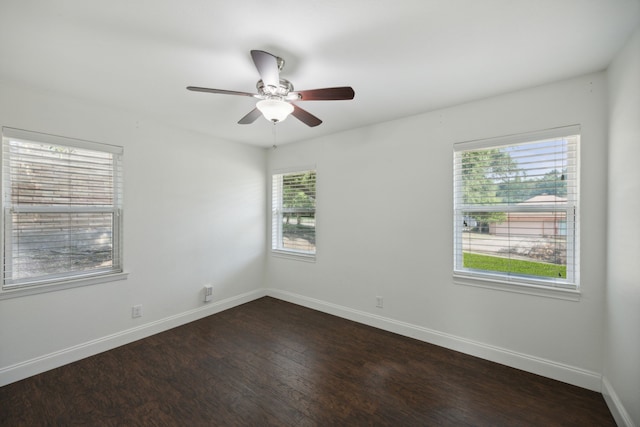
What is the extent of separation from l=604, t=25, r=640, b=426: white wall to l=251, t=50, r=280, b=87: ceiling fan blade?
2123 mm

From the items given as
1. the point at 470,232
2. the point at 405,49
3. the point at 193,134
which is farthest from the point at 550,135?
the point at 193,134

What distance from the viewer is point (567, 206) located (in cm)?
222

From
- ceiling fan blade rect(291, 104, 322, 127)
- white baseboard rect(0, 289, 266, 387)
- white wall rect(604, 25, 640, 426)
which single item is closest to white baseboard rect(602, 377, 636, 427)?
white wall rect(604, 25, 640, 426)

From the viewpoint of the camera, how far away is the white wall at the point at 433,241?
212 centimetres

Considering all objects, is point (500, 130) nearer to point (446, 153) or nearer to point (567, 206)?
point (446, 153)

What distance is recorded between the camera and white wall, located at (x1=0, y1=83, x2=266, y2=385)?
91.7 inches

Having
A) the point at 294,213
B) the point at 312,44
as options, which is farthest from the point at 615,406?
the point at 294,213

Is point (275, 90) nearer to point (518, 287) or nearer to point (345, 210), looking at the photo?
point (345, 210)

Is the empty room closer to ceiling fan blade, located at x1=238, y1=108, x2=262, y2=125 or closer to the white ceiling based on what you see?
the white ceiling

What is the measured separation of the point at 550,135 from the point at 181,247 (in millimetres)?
3999

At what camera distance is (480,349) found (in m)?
2.57

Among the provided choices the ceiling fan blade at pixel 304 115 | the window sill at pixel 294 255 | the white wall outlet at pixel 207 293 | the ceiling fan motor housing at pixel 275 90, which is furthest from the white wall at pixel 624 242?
the white wall outlet at pixel 207 293

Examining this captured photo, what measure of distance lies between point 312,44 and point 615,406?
314 cm

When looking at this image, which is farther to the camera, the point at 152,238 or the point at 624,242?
the point at 152,238
